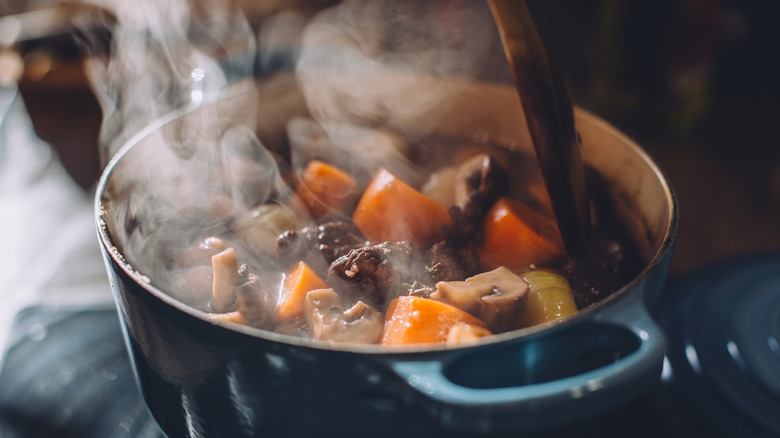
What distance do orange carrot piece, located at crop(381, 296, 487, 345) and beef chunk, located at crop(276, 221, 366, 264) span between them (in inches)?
9.2

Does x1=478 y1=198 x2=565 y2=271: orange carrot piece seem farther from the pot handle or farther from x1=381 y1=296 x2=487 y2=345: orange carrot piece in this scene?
the pot handle

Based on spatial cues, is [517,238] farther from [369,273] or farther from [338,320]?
[338,320]

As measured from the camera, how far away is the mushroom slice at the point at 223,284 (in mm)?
894

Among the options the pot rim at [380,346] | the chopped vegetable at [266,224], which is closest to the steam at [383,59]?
the chopped vegetable at [266,224]

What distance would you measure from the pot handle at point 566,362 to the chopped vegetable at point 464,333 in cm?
13

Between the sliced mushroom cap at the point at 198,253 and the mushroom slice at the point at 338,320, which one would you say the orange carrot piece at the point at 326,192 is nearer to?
the sliced mushroom cap at the point at 198,253

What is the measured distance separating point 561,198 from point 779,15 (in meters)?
1.75

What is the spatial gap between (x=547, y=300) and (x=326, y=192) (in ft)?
1.75

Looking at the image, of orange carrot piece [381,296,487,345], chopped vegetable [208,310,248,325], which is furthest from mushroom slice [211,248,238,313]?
orange carrot piece [381,296,487,345]

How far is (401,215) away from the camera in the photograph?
3.66ft

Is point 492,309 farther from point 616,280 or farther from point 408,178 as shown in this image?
point 408,178

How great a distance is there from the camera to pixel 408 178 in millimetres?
1293

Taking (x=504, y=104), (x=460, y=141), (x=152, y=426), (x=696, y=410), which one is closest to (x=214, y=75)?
(x=460, y=141)

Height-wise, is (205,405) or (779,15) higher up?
(205,405)
